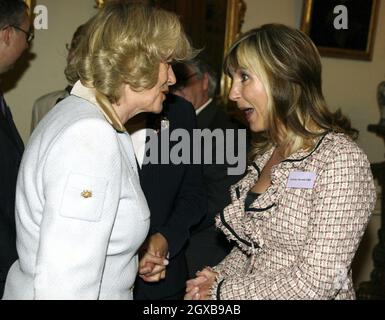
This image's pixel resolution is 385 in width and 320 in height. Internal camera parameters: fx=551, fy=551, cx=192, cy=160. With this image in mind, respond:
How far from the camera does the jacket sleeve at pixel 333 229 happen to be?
1.86m

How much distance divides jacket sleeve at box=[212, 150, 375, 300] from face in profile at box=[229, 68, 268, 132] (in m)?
0.43

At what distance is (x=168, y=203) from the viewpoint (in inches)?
98.8

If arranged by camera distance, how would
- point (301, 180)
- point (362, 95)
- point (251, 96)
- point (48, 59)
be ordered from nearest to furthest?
1. point (301, 180)
2. point (251, 96)
3. point (48, 59)
4. point (362, 95)

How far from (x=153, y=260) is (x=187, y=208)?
33 cm

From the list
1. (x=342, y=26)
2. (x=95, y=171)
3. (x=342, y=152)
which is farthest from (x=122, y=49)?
(x=342, y=26)

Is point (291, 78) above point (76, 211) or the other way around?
above

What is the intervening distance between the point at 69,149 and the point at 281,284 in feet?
3.06

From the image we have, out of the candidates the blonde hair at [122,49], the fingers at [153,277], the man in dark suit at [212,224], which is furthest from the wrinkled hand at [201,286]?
the blonde hair at [122,49]

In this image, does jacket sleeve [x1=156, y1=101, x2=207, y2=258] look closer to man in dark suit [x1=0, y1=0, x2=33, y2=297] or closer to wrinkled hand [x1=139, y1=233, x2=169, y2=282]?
wrinkled hand [x1=139, y1=233, x2=169, y2=282]

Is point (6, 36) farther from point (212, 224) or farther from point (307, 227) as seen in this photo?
point (307, 227)

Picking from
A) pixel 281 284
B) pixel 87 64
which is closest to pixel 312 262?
pixel 281 284

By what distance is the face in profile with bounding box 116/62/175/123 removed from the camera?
187cm

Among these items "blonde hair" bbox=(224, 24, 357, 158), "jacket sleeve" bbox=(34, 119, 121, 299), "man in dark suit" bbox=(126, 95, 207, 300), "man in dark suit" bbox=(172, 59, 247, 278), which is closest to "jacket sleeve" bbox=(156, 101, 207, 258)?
"man in dark suit" bbox=(126, 95, 207, 300)
